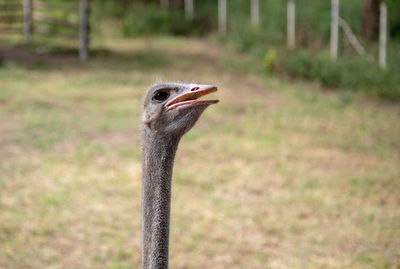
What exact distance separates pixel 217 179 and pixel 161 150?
4552mm

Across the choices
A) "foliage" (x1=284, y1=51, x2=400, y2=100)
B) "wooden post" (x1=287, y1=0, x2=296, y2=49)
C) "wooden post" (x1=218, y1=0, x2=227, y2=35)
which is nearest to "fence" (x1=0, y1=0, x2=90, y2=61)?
"wooden post" (x1=218, y1=0, x2=227, y2=35)

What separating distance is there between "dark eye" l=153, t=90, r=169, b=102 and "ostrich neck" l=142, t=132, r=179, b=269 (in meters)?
0.15

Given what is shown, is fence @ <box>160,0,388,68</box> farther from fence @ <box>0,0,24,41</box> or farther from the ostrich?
the ostrich

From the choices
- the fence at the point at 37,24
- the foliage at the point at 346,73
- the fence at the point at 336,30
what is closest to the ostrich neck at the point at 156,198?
the foliage at the point at 346,73

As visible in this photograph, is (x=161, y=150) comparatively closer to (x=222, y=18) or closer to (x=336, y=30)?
(x=336, y=30)

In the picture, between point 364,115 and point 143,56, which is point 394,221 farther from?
point 143,56

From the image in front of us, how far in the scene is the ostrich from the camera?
2.62 m

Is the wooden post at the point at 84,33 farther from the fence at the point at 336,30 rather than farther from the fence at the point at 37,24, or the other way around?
the fence at the point at 336,30

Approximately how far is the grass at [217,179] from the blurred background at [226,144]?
0.02m

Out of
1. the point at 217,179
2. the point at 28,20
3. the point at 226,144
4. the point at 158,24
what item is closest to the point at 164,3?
the point at 158,24

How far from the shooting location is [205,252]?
5480 mm

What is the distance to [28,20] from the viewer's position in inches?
641

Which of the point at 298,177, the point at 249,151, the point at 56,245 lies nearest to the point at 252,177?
the point at 298,177

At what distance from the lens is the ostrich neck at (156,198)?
2.61 meters
